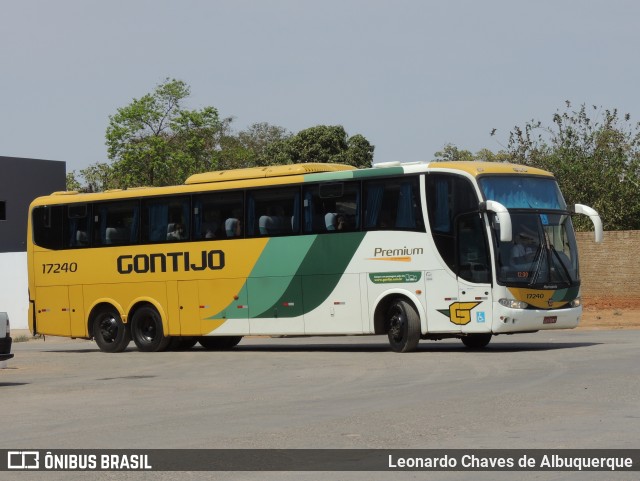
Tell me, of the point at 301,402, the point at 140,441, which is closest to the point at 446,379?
the point at 301,402

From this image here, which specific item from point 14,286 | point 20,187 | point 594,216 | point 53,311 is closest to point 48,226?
point 53,311

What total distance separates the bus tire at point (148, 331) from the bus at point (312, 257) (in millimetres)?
32

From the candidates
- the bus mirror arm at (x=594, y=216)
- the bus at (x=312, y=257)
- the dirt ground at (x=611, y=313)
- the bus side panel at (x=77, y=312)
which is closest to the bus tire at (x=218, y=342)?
the bus at (x=312, y=257)

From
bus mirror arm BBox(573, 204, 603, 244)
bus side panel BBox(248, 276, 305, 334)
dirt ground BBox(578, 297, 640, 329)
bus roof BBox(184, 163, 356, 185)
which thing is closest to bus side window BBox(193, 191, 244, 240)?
bus roof BBox(184, 163, 356, 185)

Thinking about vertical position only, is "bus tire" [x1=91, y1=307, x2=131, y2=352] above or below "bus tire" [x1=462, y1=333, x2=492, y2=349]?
above

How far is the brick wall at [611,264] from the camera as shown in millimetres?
43094

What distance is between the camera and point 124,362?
2500 cm

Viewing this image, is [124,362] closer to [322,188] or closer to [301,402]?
[322,188]

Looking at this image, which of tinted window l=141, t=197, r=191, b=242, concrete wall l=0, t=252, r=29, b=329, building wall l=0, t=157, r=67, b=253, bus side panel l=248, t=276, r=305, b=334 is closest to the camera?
bus side panel l=248, t=276, r=305, b=334

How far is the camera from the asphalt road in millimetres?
11648

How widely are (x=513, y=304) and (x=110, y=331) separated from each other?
10.4m

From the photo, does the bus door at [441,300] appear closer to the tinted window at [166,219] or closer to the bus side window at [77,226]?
the tinted window at [166,219]

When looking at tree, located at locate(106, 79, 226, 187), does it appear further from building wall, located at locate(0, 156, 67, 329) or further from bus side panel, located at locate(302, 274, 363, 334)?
bus side panel, located at locate(302, 274, 363, 334)

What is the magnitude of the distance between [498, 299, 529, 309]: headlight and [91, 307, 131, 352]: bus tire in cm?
970
